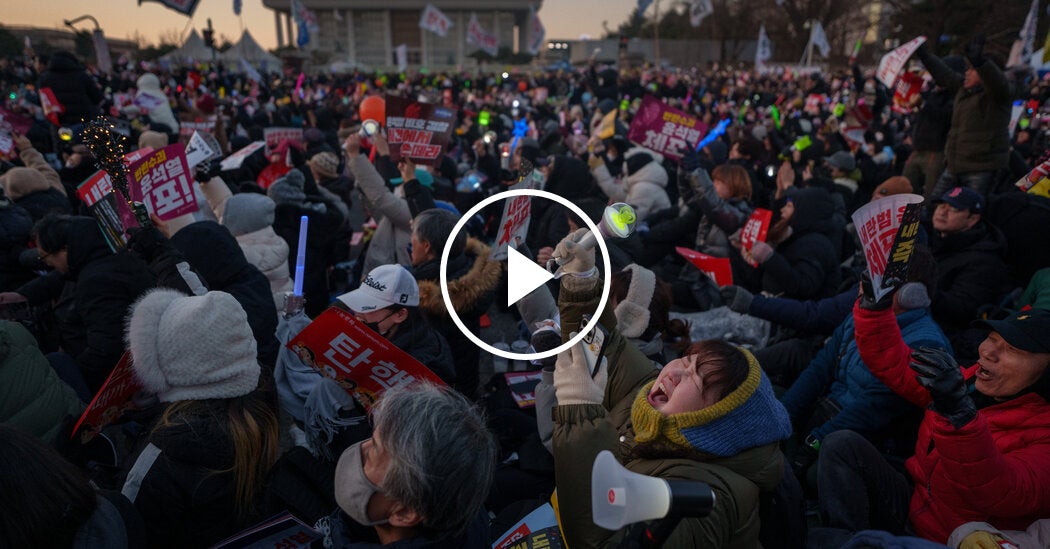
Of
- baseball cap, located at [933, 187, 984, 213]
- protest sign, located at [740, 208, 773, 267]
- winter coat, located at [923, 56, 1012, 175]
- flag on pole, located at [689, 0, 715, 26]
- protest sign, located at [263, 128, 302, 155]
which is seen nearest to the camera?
baseball cap, located at [933, 187, 984, 213]

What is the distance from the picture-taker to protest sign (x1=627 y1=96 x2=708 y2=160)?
7.23 metres

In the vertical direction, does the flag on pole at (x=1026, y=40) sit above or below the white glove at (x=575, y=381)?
above

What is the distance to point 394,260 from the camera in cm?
477

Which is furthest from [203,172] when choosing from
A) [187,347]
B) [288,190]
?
[187,347]

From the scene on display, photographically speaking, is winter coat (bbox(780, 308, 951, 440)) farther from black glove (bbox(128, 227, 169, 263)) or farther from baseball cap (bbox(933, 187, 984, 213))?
black glove (bbox(128, 227, 169, 263))

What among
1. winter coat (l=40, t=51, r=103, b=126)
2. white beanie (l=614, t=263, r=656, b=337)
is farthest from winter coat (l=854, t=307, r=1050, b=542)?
winter coat (l=40, t=51, r=103, b=126)

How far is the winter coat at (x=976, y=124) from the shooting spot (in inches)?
222

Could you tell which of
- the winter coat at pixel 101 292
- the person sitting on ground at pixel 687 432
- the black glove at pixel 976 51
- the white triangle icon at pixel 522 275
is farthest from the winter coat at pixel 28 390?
the black glove at pixel 976 51

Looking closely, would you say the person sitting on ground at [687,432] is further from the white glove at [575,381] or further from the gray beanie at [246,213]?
the gray beanie at [246,213]

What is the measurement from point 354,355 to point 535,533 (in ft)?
3.30

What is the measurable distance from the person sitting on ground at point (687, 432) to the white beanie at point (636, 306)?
2.88 feet

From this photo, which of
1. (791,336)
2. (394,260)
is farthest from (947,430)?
(394,260)

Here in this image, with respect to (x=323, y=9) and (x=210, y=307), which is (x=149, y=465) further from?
(x=323, y=9)

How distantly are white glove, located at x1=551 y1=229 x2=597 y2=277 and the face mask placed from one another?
2.93 feet
